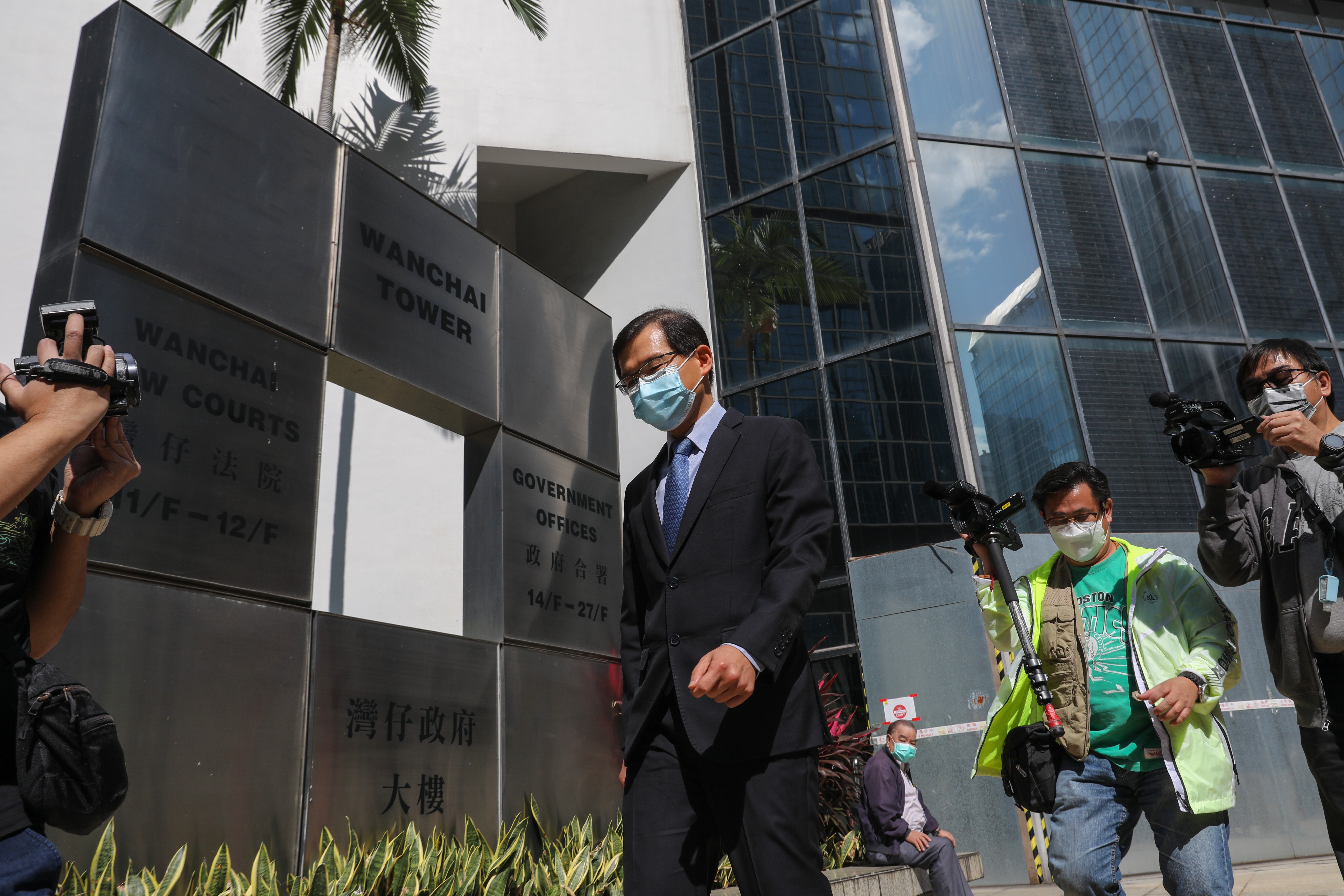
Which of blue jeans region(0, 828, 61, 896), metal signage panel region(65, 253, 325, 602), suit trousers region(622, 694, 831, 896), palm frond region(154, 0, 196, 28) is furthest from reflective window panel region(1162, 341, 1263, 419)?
blue jeans region(0, 828, 61, 896)

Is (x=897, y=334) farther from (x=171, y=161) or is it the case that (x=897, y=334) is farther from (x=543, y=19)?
(x=171, y=161)

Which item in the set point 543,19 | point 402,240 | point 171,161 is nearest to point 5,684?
point 171,161

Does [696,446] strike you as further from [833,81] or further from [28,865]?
[833,81]

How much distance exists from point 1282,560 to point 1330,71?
15.5m

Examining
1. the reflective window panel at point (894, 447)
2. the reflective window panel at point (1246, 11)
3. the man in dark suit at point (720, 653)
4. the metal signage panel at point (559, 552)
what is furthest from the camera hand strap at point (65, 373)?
the reflective window panel at point (1246, 11)

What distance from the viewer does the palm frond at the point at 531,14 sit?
42.5 ft

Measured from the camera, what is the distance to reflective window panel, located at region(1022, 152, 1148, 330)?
12586mm

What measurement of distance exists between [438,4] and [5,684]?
49.2ft

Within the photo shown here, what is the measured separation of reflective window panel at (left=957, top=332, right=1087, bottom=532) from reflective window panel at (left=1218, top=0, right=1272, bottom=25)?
678 centimetres

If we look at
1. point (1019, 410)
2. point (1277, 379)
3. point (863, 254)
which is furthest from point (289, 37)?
point (1277, 379)

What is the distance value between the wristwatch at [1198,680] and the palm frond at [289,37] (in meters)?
12.3

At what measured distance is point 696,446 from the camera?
110 inches

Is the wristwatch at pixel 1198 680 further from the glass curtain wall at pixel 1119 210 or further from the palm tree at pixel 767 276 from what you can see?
the palm tree at pixel 767 276

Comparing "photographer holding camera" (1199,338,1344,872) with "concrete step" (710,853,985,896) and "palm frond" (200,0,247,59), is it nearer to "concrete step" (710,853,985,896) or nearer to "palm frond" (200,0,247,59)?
"concrete step" (710,853,985,896)
